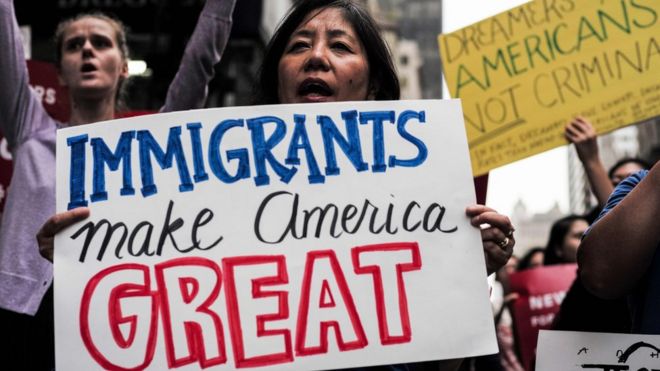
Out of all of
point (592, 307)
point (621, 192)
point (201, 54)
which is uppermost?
point (201, 54)

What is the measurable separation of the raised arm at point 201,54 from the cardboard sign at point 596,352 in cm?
142

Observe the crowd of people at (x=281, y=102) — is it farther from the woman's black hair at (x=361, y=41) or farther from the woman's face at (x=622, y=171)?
the woman's face at (x=622, y=171)

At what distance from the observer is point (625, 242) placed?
1966 mm

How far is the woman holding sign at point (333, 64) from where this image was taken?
219 centimetres

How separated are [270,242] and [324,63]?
1.65ft

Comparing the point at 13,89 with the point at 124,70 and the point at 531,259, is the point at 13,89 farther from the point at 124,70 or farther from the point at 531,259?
the point at 531,259

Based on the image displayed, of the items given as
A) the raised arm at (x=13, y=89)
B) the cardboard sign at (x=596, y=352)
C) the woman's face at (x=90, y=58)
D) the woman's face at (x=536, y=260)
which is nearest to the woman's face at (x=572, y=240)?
the woman's face at (x=536, y=260)

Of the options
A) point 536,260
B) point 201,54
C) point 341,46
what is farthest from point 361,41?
point 536,260

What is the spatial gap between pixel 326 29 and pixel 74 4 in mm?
6397

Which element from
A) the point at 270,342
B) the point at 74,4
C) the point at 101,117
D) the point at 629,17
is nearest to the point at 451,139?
the point at 270,342

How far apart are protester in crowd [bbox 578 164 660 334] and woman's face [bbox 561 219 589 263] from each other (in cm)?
339

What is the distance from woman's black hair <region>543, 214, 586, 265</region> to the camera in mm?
5465

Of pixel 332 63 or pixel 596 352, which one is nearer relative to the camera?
pixel 596 352

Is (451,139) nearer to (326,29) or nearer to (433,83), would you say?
(326,29)
